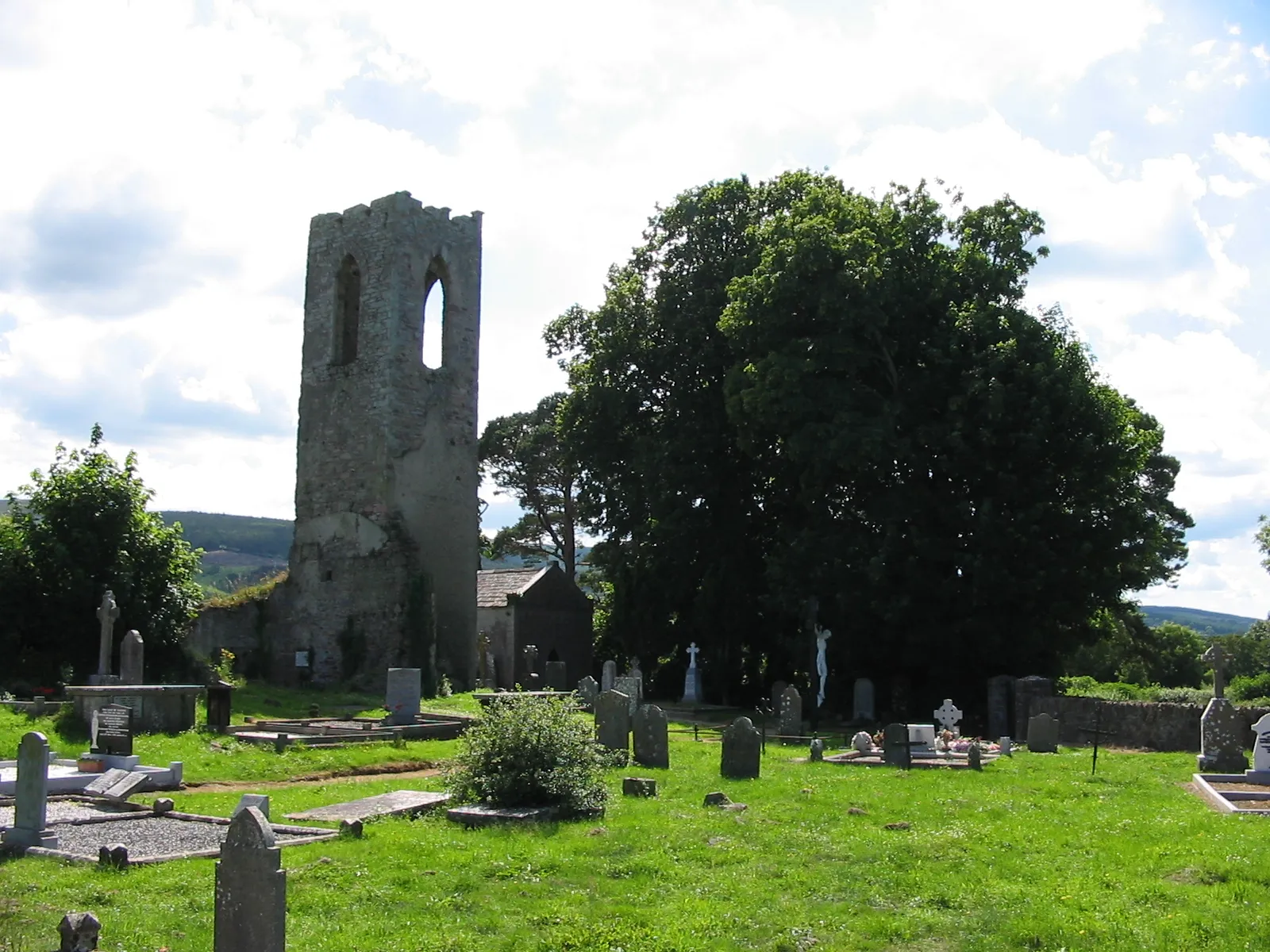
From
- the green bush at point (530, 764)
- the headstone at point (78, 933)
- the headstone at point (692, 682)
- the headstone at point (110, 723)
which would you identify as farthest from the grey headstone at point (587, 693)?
the headstone at point (78, 933)

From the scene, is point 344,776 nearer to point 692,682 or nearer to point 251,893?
point 251,893

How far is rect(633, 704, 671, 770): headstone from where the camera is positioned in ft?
51.2

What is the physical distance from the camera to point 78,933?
644 centimetres

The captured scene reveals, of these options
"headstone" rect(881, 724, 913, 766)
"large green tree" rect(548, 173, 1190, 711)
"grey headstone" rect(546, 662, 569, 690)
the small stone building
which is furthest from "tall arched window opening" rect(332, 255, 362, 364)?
"headstone" rect(881, 724, 913, 766)

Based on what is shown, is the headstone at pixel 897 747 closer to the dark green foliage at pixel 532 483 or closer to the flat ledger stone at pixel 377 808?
the flat ledger stone at pixel 377 808

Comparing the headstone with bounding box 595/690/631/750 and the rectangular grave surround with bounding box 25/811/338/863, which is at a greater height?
the headstone with bounding box 595/690/631/750

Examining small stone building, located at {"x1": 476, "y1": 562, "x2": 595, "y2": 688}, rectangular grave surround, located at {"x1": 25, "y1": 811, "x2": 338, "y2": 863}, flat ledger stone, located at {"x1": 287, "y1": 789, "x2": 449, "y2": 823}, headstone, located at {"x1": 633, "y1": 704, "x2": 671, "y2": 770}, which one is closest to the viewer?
rectangular grave surround, located at {"x1": 25, "y1": 811, "x2": 338, "y2": 863}

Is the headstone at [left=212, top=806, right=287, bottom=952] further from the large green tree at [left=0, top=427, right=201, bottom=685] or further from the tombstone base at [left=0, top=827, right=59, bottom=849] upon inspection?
the large green tree at [left=0, top=427, right=201, bottom=685]

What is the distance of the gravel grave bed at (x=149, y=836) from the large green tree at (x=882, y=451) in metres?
17.5

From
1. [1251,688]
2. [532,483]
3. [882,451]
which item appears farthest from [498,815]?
[532,483]

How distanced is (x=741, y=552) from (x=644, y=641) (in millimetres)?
5019

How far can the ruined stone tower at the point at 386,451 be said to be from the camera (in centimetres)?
3080

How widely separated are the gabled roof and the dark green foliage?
6103 mm

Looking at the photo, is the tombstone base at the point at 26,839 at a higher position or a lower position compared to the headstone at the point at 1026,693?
lower
